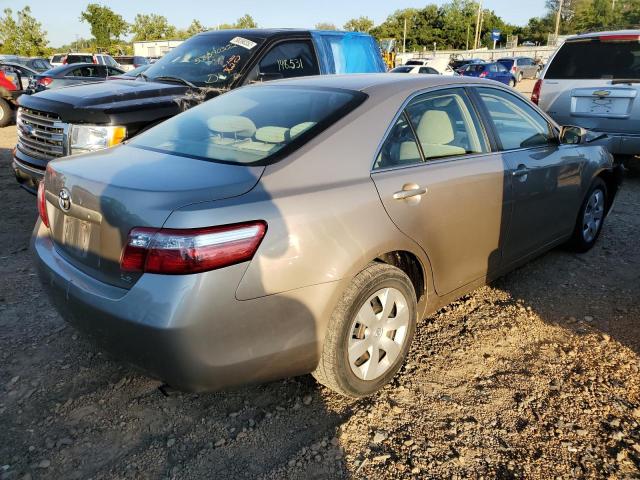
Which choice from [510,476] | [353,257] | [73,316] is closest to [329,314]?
[353,257]

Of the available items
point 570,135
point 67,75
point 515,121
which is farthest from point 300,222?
point 67,75

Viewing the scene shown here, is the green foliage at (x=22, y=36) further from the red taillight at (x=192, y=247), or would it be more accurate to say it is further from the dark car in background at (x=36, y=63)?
the red taillight at (x=192, y=247)

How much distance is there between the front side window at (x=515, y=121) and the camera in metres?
→ 3.53

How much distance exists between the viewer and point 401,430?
2.53 metres

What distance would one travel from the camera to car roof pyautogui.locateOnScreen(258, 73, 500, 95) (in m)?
2.93

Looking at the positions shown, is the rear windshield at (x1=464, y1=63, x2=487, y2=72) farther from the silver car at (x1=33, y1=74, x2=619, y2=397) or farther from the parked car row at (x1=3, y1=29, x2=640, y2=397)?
the silver car at (x1=33, y1=74, x2=619, y2=397)

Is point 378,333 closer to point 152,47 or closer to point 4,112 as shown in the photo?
point 4,112

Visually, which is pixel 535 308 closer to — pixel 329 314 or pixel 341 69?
pixel 329 314

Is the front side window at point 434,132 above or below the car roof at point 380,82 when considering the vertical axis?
below

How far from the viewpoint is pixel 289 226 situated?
218cm

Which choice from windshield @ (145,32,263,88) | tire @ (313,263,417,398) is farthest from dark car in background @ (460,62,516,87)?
tire @ (313,263,417,398)

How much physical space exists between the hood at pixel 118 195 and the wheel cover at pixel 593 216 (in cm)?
348

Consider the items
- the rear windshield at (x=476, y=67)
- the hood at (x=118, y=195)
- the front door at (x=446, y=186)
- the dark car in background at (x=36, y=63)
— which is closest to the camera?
the hood at (x=118, y=195)

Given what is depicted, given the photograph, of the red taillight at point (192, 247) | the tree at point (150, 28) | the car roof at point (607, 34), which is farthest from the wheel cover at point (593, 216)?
the tree at point (150, 28)
